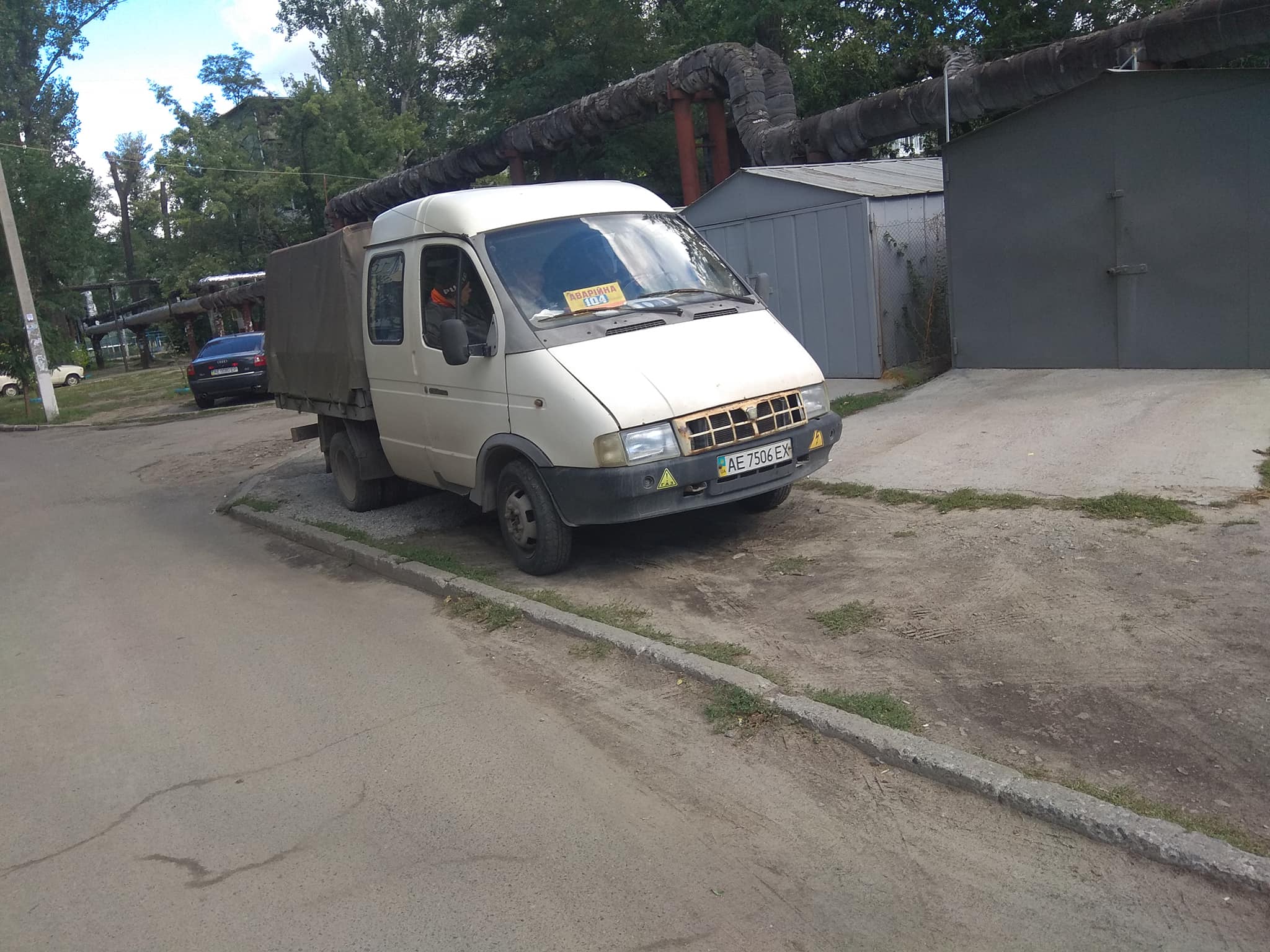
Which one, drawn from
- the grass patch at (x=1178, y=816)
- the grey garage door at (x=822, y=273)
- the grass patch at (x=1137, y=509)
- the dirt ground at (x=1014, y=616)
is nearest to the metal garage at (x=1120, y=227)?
the grey garage door at (x=822, y=273)

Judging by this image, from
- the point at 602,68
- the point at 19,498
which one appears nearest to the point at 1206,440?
the point at 19,498

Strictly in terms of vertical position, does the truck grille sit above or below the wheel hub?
above

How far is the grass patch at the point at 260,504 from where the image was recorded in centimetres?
1059

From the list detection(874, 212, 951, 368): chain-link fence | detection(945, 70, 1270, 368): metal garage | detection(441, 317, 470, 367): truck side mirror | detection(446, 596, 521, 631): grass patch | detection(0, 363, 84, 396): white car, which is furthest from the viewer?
detection(0, 363, 84, 396): white car

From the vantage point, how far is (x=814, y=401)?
7.04 meters

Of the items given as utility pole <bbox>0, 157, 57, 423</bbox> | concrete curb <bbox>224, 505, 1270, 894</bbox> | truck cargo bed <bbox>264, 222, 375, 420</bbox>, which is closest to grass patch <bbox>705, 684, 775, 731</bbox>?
concrete curb <bbox>224, 505, 1270, 894</bbox>

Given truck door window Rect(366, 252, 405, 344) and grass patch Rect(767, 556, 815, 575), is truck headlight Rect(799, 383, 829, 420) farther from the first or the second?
truck door window Rect(366, 252, 405, 344)

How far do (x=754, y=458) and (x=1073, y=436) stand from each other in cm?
351

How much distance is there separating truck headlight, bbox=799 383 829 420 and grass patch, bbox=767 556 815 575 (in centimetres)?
96

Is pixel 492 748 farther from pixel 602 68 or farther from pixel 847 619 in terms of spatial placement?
pixel 602 68

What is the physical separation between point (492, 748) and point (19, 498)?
1162 centimetres

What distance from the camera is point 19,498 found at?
538 inches

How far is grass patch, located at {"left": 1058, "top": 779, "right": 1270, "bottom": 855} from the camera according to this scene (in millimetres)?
3242

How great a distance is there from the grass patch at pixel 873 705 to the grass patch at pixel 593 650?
4.31 feet
